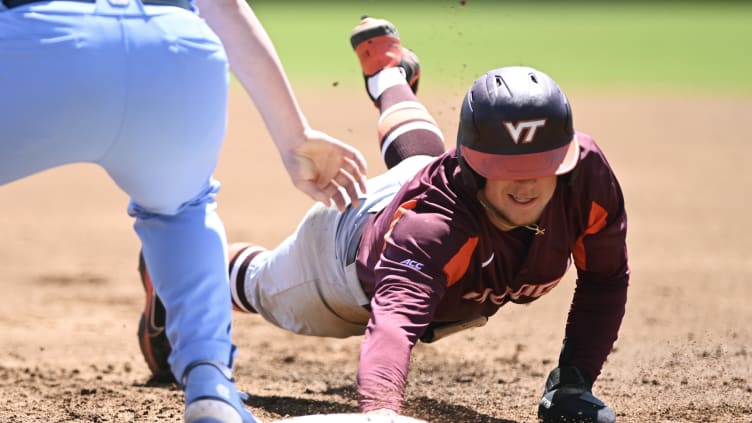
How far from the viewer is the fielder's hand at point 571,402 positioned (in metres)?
3.00

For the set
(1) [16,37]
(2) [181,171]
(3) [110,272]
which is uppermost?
(1) [16,37]

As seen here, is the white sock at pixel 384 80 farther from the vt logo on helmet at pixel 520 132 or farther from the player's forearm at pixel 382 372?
the player's forearm at pixel 382 372

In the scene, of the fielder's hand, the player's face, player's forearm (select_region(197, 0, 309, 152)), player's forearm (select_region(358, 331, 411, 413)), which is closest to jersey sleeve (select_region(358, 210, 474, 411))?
player's forearm (select_region(358, 331, 411, 413))

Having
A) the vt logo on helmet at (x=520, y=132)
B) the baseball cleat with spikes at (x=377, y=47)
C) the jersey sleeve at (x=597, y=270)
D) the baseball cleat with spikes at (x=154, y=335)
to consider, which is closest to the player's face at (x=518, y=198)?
the vt logo on helmet at (x=520, y=132)

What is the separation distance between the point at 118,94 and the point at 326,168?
62 cm

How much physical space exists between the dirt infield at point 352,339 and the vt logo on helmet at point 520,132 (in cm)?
89

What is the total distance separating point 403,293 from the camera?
2.70 m

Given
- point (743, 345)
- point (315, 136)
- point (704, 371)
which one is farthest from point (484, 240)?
point (743, 345)

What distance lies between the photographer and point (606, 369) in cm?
407

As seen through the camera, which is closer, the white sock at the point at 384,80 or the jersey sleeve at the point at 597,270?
the jersey sleeve at the point at 597,270

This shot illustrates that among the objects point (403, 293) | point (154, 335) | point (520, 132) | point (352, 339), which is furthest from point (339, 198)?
point (352, 339)

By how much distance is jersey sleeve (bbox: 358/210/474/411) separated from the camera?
2.52 metres

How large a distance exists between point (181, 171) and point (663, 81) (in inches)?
601

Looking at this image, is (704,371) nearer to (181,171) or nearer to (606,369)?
(606,369)
